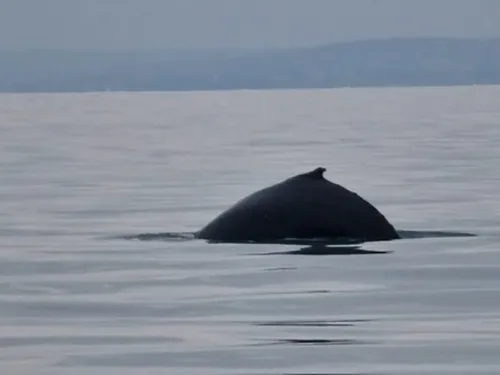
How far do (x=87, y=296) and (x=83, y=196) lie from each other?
12.7m

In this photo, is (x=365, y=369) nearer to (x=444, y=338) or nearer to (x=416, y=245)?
(x=444, y=338)

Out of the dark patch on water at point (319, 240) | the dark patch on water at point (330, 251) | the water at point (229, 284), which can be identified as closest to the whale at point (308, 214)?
the dark patch on water at point (319, 240)

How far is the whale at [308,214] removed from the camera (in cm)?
1692

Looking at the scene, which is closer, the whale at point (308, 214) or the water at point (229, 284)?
the water at point (229, 284)

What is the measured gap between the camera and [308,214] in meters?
17.0

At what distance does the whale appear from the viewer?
1692 cm

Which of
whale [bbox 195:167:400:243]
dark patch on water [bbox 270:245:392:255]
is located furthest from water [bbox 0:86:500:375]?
whale [bbox 195:167:400:243]

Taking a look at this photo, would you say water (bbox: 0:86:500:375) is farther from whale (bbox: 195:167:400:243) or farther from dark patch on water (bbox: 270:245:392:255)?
whale (bbox: 195:167:400:243)

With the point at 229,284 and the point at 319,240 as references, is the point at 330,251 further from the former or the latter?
the point at 229,284

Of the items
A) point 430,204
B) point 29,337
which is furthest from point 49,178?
point 29,337

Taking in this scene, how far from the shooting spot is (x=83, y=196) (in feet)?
86.0

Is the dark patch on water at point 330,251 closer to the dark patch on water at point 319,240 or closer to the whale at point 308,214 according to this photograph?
the dark patch on water at point 319,240

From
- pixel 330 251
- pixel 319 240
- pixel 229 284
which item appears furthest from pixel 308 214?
pixel 229 284

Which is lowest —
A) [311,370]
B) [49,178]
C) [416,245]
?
[311,370]
